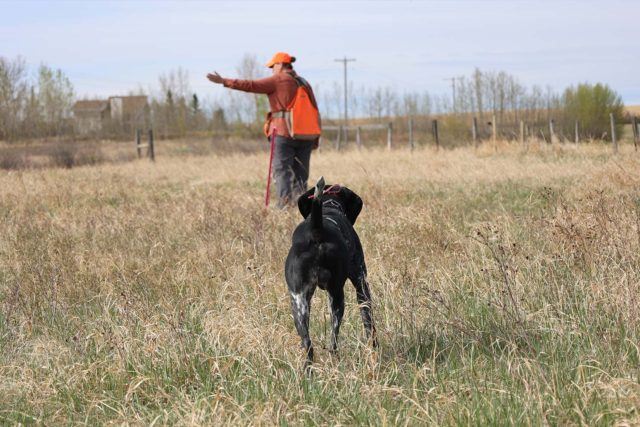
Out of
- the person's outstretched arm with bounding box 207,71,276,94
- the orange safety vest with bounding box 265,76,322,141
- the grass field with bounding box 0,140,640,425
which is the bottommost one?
the grass field with bounding box 0,140,640,425

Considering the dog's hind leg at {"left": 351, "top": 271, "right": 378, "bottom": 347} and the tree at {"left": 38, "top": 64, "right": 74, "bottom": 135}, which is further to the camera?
the tree at {"left": 38, "top": 64, "right": 74, "bottom": 135}

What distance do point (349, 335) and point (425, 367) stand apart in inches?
33.9

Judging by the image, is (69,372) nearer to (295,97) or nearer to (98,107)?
(295,97)

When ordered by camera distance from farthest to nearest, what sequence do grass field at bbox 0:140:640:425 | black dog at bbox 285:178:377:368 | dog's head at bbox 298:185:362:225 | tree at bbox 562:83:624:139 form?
tree at bbox 562:83:624:139 → dog's head at bbox 298:185:362:225 → black dog at bbox 285:178:377:368 → grass field at bbox 0:140:640:425

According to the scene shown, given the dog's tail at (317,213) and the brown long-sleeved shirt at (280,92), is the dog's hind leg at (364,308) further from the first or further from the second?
the brown long-sleeved shirt at (280,92)

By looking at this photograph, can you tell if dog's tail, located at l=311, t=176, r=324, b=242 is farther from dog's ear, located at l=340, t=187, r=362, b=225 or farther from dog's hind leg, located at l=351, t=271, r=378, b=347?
dog's ear, located at l=340, t=187, r=362, b=225

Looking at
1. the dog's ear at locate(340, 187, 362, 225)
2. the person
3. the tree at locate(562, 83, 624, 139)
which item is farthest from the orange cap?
the tree at locate(562, 83, 624, 139)

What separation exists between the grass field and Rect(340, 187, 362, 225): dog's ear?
0.48 m

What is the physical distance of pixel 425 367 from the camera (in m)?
3.81

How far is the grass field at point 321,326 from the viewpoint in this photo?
11.6ft

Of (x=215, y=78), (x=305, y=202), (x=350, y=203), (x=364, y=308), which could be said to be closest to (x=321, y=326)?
(x=364, y=308)

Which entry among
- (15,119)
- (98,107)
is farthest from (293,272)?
(98,107)

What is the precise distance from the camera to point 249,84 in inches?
394

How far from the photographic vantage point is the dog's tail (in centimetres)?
376
